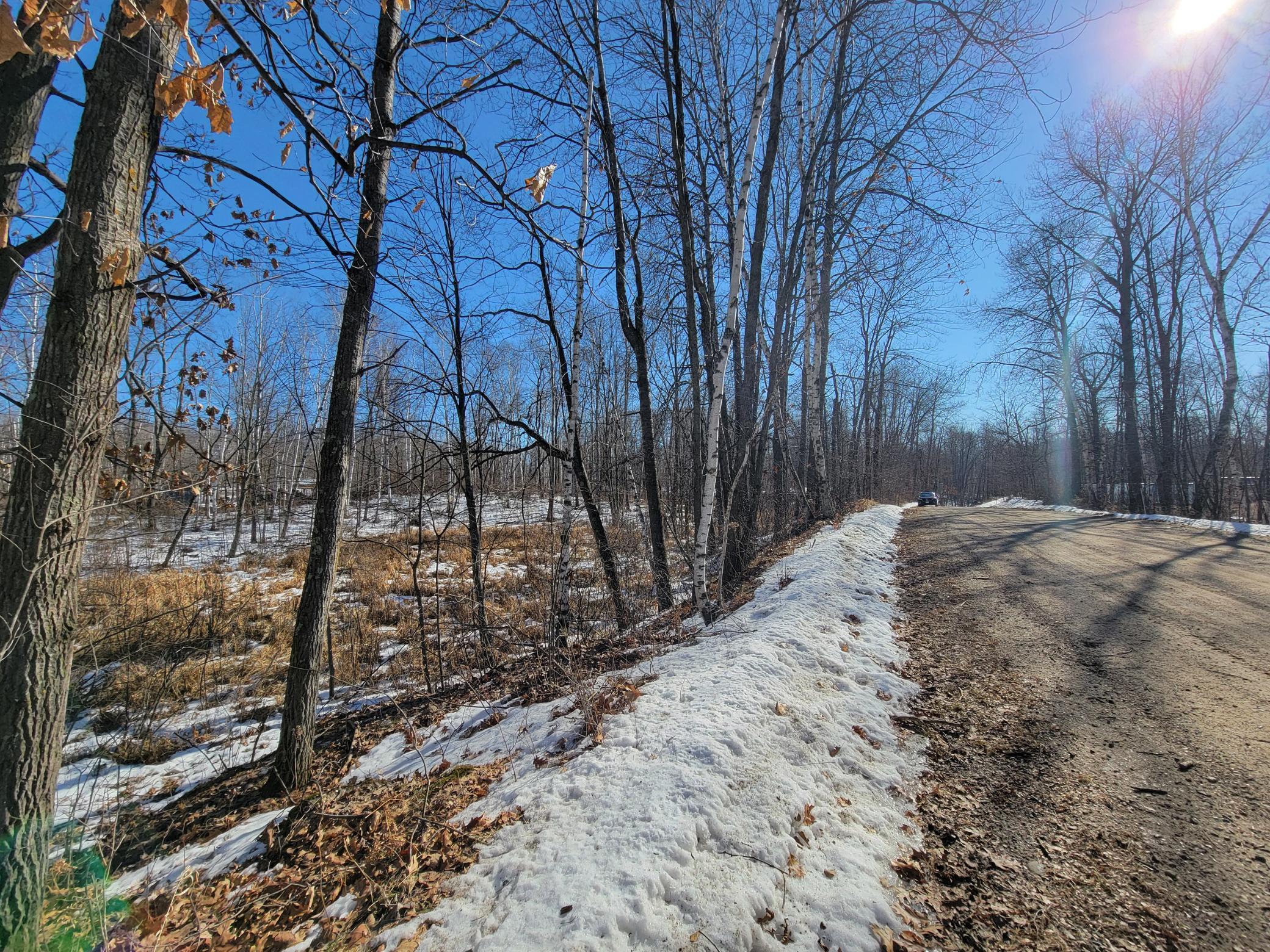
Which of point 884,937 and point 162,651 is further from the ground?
point 884,937

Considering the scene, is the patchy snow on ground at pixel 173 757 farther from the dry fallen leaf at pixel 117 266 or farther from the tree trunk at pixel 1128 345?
the tree trunk at pixel 1128 345

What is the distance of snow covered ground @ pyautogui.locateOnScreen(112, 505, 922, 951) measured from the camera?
2.06m

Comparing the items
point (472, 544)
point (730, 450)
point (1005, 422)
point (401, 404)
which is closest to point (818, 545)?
point (730, 450)

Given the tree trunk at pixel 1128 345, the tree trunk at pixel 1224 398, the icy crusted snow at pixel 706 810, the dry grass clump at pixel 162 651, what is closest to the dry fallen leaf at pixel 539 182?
the icy crusted snow at pixel 706 810

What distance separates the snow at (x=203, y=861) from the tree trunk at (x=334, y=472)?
0.47 m

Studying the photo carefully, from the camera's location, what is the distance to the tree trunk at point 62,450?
7.23 feet

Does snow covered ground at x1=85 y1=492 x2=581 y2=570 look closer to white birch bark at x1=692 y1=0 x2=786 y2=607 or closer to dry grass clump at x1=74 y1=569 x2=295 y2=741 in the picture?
dry grass clump at x1=74 y1=569 x2=295 y2=741

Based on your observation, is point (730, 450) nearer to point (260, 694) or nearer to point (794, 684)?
point (794, 684)

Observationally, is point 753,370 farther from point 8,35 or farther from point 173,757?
point 173,757

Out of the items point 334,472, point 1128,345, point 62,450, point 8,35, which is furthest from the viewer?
point 1128,345

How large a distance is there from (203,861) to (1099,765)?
228 inches

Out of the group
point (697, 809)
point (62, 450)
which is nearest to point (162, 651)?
point (62, 450)

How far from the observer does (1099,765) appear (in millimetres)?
2844

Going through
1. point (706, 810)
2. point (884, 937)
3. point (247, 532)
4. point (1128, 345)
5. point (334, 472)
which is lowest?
point (247, 532)
